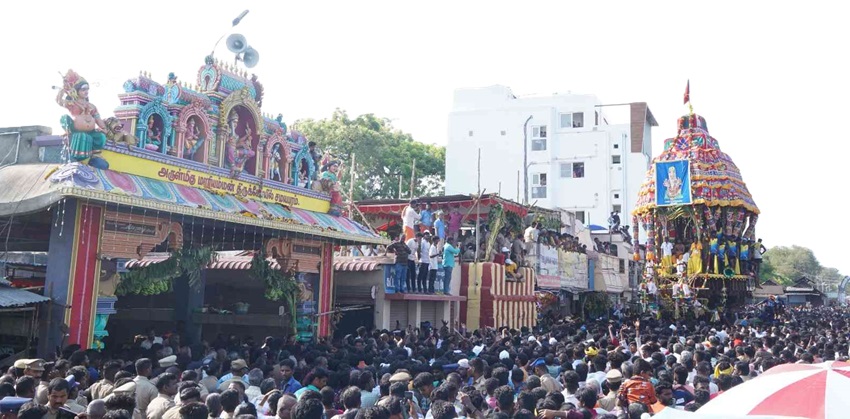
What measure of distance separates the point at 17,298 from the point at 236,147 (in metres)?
5.48

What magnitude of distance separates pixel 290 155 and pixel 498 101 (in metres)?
29.0

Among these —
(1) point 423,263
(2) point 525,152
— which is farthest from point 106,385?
(2) point 525,152

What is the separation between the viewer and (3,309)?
10.2 metres

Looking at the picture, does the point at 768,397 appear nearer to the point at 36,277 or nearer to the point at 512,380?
the point at 512,380

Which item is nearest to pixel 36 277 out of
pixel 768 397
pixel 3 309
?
pixel 3 309

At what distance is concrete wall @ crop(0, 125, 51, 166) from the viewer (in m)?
12.5

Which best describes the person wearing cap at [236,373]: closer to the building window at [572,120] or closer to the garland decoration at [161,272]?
the garland decoration at [161,272]

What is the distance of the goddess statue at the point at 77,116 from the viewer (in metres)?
11.4

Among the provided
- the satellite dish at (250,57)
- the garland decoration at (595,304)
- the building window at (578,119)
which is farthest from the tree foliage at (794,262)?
the satellite dish at (250,57)

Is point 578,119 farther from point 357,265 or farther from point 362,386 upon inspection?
point 362,386

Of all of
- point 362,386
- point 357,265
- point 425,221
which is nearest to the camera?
point 362,386

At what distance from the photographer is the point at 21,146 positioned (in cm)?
1256

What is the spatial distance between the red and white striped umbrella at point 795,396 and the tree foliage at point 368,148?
32.5 meters

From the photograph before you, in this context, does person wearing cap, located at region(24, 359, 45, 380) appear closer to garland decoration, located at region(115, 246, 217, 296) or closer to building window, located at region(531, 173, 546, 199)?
garland decoration, located at region(115, 246, 217, 296)
